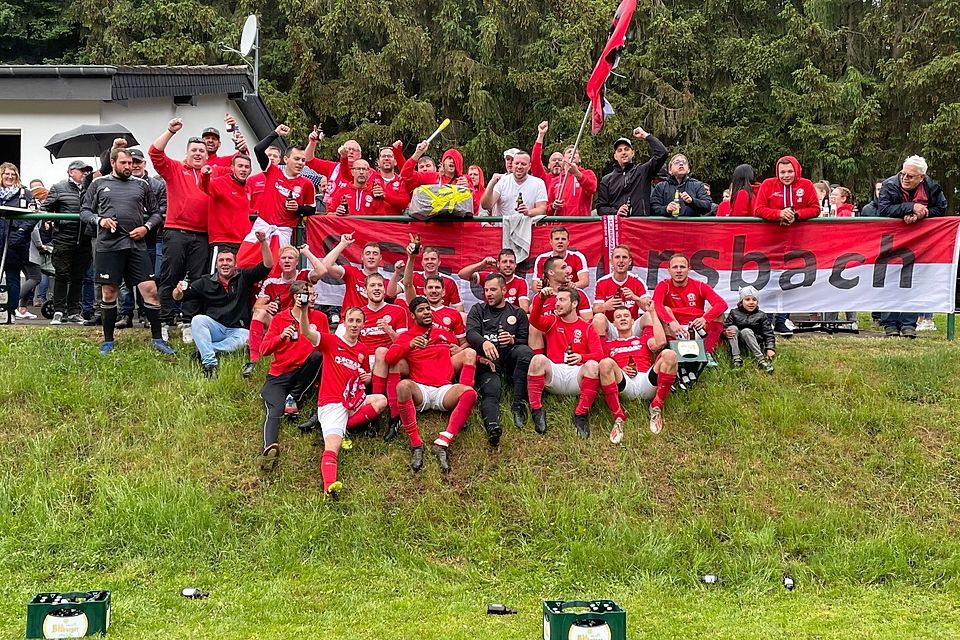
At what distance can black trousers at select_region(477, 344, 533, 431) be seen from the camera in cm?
809

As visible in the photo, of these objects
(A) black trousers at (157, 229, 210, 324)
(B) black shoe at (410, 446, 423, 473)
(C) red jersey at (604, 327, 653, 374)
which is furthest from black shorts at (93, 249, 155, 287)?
(C) red jersey at (604, 327, 653, 374)

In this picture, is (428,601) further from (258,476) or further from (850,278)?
(850,278)

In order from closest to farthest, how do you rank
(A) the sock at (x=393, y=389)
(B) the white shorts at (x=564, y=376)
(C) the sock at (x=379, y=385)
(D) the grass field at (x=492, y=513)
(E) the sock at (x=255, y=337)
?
(D) the grass field at (x=492, y=513) → (A) the sock at (x=393, y=389) → (C) the sock at (x=379, y=385) → (B) the white shorts at (x=564, y=376) → (E) the sock at (x=255, y=337)

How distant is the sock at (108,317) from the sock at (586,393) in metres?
4.70

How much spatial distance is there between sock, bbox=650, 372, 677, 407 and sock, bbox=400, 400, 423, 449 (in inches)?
85.4

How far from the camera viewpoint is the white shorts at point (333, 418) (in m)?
7.70

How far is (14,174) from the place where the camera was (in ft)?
36.4

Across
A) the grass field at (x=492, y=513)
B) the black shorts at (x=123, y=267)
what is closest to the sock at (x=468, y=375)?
the grass field at (x=492, y=513)

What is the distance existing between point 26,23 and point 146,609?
24.7m

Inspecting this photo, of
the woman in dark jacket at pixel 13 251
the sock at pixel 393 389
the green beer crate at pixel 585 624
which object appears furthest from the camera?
the woman in dark jacket at pixel 13 251

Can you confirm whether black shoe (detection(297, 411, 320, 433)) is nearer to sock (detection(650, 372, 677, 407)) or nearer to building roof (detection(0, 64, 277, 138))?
sock (detection(650, 372, 677, 407))

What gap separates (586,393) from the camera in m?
8.24

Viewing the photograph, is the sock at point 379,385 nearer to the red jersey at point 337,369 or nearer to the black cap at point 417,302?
the red jersey at point 337,369

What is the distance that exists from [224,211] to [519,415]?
3815mm
